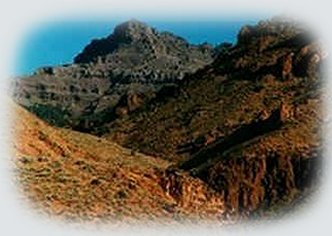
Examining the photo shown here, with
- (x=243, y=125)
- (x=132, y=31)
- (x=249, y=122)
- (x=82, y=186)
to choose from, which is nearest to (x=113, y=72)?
(x=132, y=31)

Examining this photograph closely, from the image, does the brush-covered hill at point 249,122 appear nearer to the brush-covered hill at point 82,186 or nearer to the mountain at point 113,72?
the brush-covered hill at point 82,186

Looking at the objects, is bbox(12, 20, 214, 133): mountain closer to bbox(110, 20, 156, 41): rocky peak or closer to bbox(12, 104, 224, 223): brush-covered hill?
bbox(110, 20, 156, 41): rocky peak

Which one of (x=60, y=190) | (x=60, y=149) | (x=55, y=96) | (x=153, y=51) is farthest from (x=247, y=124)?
(x=153, y=51)

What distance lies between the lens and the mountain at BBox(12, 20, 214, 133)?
379 feet

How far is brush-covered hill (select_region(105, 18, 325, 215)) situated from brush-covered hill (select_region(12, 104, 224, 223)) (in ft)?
26.9

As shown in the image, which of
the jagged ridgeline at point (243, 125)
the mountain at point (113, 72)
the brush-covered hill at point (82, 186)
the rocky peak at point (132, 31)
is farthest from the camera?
the rocky peak at point (132, 31)

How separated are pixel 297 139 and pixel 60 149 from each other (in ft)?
53.1

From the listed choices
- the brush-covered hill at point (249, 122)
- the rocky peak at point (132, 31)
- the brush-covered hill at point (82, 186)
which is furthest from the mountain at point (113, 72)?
the brush-covered hill at point (82, 186)

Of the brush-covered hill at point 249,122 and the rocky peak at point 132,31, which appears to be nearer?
the brush-covered hill at point 249,122

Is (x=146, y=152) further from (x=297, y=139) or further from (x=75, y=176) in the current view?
(x=75, y=176)

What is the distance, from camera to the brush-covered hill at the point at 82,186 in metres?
18.2

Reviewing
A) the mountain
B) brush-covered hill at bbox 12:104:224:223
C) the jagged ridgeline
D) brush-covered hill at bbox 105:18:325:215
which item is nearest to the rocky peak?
the mountain

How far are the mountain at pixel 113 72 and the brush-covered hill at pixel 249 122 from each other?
1482 inches

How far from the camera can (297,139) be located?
3947 centimetres
